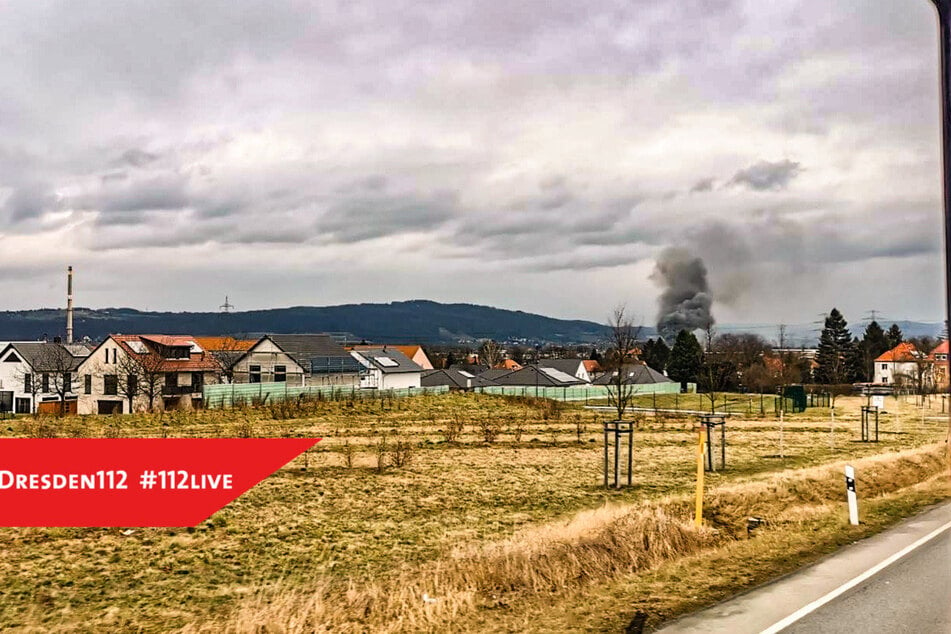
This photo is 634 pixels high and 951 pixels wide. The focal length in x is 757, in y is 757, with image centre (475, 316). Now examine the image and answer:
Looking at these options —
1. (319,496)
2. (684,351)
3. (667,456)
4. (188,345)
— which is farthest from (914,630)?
(684,351)

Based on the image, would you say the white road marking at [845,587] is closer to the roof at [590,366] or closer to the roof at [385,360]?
the roof at [385,360]

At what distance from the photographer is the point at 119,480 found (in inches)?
531

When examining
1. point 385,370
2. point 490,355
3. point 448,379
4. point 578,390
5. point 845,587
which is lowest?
point 578,390

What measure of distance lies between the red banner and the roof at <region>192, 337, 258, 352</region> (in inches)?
1247

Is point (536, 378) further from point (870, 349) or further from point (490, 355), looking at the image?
point (870, 349)

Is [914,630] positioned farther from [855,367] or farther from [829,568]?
[855,367]

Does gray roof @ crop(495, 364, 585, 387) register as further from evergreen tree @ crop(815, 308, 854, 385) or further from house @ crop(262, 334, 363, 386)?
evergreen tree @ crop(815, 308, 854, 385)

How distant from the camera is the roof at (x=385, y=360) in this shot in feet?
200

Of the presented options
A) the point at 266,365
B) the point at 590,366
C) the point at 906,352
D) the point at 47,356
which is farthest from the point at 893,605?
the point at 590,366

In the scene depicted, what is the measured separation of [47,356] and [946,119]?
46.6 metres

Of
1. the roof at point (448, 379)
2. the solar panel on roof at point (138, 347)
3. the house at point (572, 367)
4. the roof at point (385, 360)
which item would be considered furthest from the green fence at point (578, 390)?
the solar panel on roof at point (138, 347)

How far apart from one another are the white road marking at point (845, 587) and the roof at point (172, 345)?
34.4 meters

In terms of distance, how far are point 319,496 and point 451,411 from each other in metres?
25.2

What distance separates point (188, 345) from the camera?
41.3 metres
